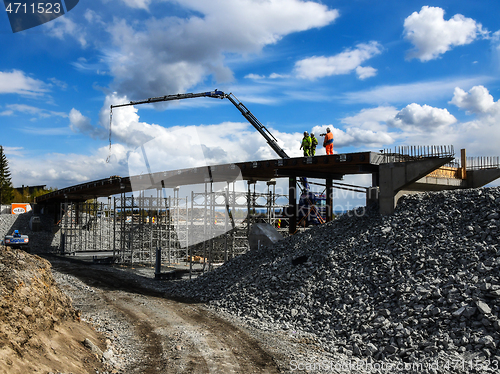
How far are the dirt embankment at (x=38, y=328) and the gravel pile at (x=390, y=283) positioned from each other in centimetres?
552

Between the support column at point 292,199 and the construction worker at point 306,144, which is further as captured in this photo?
the support column at point 292,199

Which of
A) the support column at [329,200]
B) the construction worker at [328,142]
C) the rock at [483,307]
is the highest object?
the construction worker at [328,142]

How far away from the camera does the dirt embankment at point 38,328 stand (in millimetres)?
7262

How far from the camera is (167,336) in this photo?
11.2 m

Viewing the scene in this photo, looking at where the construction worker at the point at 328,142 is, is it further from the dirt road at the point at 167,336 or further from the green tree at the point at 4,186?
the green tree at the point at 4,186

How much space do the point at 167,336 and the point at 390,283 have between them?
7224 millimetres

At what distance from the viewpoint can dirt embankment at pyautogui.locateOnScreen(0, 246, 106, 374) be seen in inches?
286

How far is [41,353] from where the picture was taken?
773 cm

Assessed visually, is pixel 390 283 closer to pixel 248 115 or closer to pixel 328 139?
pixel 328 139

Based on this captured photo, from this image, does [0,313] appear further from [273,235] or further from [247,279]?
[273,235]

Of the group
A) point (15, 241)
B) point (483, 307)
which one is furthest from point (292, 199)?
point (15, 241)

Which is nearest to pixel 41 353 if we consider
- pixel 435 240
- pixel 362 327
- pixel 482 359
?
pixel 362 327

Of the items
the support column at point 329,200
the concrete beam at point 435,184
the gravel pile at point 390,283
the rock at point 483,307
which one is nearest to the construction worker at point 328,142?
the support column at point 329,200

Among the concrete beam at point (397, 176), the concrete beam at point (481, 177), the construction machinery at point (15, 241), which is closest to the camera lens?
the concrete beam at point (397, 176)
